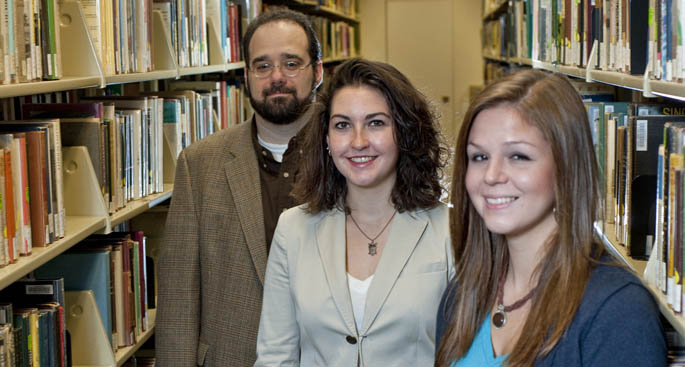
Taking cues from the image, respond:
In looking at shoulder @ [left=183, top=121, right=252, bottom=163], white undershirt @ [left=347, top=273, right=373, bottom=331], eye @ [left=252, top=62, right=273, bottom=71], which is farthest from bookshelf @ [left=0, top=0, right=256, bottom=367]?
white undershirt @ [left=347, top=273, right=373, bottom=331]

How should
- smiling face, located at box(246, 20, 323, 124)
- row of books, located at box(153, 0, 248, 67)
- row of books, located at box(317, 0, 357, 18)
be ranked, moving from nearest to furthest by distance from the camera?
smiling face, located at box(246, 20, 323, 124) < row of books, located at box(153, 0, 248, 67) < row of books, located at box(317, 0, 357, 18)

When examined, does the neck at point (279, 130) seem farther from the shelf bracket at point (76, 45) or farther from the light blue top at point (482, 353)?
the light blue top at point (482, 353)

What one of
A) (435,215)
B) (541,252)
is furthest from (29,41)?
(541,252)

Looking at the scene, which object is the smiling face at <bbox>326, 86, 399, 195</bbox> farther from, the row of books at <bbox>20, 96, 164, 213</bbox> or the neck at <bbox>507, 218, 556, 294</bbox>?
the row of books at <bbox>20, 96, 164, 213</bbox>

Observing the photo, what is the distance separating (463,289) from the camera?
1.62 m

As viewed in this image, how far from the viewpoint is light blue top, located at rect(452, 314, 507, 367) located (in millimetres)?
1527

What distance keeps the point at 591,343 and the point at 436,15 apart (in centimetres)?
860

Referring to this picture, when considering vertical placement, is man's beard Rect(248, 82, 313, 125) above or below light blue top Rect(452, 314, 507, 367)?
above

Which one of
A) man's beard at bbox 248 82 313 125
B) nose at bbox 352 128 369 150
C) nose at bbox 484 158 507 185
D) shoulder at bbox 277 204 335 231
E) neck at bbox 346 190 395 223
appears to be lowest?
shoulder at bbox 277 204 335 231

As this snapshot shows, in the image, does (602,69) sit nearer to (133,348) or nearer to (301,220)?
(301,220)

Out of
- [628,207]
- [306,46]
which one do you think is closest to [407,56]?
[306,46]

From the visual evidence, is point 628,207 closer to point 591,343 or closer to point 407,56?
point 591,343

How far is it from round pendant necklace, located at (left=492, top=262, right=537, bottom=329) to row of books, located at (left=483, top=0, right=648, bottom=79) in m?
0.55

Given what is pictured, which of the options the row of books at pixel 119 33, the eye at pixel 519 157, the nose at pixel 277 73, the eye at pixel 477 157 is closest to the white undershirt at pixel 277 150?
the nose at pixel 277 73
